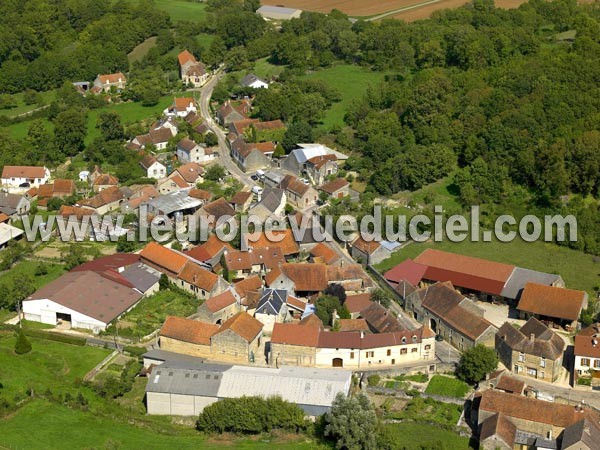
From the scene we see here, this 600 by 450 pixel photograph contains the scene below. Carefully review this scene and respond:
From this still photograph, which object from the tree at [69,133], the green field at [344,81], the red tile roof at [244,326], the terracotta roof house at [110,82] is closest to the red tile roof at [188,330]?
the red tile roof at [244,326]

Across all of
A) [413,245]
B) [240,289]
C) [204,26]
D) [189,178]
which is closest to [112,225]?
[189,178]

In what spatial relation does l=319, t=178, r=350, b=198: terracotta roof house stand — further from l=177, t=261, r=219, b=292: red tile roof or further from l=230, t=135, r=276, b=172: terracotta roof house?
l=177, t=261, r=219, b=292: red tile roof

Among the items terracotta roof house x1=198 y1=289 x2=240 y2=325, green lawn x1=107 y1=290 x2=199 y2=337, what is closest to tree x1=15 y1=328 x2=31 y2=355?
green lawn x1=107 y1=290 x2=199 y2=337

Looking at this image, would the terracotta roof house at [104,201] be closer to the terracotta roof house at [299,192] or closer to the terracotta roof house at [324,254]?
the terracotta roof house at [299,192]

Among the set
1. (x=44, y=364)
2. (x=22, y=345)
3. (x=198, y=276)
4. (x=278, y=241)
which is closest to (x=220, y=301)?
(x=198, y=276)

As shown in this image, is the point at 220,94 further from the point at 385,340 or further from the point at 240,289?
the point at 385,340

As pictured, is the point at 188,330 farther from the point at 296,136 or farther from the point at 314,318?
the point at 296,136
